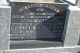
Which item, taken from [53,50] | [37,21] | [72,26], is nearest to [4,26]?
[37,21]

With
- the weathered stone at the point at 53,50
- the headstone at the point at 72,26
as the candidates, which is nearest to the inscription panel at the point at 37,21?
the headstone at the point at 72,26

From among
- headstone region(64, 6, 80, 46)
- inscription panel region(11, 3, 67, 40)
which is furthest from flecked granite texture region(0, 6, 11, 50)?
headstone region(64, 6, 80, 46)

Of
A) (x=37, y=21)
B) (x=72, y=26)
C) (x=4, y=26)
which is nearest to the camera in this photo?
(x=4, y=26)

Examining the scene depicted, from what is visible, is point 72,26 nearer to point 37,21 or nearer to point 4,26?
point 37,21

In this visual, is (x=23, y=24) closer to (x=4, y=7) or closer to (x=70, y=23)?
(x=4, y=7)

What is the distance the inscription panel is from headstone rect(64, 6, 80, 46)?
0.47 ft

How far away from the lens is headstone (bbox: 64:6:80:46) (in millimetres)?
4562

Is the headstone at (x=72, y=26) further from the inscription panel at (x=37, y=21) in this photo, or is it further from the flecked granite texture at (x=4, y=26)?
the flecked granite texture at (x=4, y=26)

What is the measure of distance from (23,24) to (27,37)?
32 cm

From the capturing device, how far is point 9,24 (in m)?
4.30

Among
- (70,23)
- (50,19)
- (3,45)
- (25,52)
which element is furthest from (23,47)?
(70,23)

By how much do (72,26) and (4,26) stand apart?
4.86 ft

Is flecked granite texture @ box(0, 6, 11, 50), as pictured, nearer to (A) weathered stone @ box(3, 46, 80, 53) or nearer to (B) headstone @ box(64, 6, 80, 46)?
(A) weathered stone @ box(3, 46, 80, 53)

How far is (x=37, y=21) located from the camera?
4.59m
